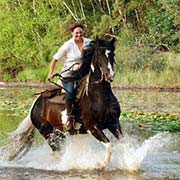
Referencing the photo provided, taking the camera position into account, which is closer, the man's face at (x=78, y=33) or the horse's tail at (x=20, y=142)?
the man's face at (x=78, y=33)

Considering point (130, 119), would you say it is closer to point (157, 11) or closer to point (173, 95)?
point (173, 95)

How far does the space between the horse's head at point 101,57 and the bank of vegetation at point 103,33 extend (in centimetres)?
2288

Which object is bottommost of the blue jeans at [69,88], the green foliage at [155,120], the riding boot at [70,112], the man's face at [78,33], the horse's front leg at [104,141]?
the green foliage at [155,120]

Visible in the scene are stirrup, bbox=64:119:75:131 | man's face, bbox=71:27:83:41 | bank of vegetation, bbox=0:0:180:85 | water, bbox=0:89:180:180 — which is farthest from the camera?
bank of vegetation, bbox=0:0:180:85

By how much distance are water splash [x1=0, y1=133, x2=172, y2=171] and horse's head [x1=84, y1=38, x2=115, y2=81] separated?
3.64ft

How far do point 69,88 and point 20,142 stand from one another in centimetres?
148

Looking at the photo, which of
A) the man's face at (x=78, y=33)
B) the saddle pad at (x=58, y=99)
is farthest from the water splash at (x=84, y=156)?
the man's face at (x=78, y=33)

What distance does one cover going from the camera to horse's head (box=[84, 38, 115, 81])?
10078 millimetres

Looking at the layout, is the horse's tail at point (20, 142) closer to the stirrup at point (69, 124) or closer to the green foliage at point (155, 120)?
the stirrup at point (69, 124)

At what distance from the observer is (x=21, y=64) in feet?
157

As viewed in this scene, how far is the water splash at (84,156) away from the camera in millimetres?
10344

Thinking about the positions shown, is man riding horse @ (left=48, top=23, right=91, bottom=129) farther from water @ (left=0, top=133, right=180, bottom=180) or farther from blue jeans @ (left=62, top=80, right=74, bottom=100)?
water @ (left=0, top=133, right=180, bottom=180)

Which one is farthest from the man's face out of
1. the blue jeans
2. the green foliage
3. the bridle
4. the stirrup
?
the green foliage

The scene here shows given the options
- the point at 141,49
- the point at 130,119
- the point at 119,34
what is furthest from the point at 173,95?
the point at 119,34
